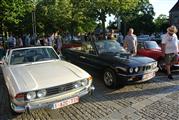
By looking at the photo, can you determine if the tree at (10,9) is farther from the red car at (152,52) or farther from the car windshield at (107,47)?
the car windshield at (107,47)

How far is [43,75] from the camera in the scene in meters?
5.57

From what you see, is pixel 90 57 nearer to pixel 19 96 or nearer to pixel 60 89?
pixel 60 89

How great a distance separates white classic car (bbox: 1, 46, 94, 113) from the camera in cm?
493

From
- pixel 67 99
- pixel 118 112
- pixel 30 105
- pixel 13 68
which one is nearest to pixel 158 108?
pixel 118 112

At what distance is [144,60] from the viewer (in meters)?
7.66

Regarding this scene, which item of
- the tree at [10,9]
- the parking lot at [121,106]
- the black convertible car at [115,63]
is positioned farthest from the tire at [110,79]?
the tree at [10,9]

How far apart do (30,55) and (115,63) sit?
2.47 metres

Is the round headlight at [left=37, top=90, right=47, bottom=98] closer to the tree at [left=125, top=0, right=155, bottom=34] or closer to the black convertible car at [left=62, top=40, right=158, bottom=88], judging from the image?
the black convertible car at [left=62, top=40, right=158, bottom=88]

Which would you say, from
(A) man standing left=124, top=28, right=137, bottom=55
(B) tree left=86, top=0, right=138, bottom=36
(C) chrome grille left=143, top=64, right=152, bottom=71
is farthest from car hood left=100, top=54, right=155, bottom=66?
(B) tree left=86, top=0, right=138, bottom=36

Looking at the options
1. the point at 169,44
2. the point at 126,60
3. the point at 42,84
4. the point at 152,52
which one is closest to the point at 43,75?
the point at 42,84

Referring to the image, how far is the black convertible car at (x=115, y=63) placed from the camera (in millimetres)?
7160

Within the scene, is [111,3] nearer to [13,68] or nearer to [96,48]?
[96,48]

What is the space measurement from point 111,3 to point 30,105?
20603 millimetres

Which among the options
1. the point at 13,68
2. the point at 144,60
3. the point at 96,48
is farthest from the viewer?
the point at 96,48
